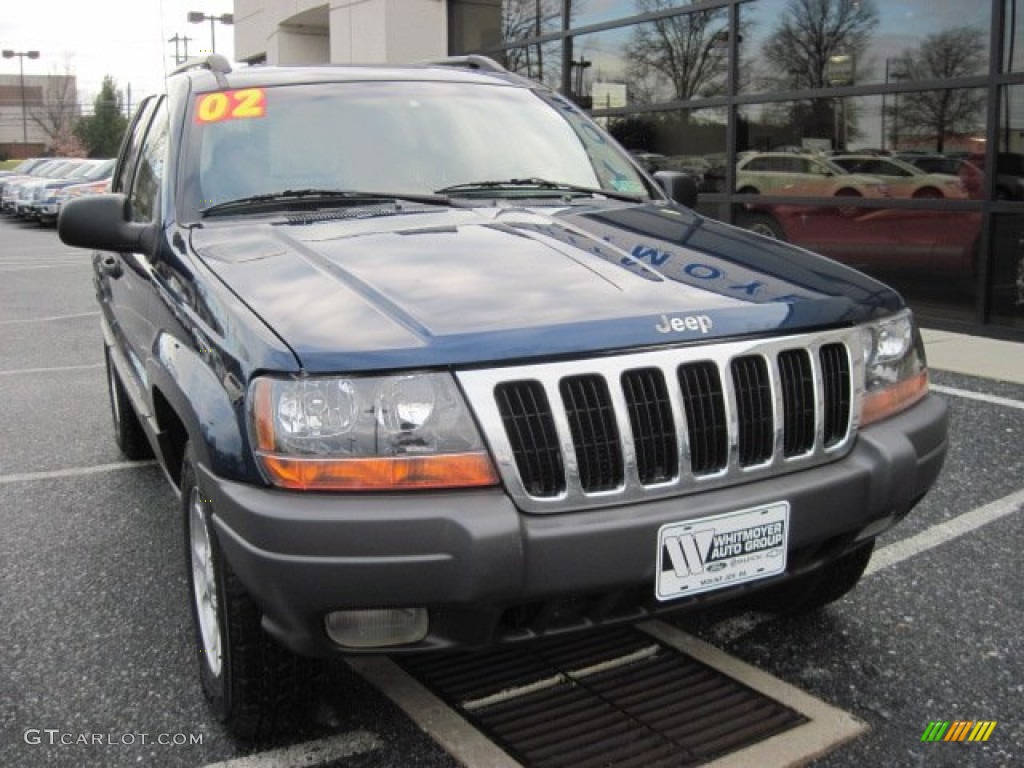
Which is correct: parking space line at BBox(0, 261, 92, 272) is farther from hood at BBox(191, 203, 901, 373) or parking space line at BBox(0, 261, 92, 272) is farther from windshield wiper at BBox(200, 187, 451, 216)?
hood at BBox(191, 203, 901, 373)

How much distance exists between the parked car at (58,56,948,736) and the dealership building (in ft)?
21.0

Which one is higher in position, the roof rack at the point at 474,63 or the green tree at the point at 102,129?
the green tree at the point at 102,129

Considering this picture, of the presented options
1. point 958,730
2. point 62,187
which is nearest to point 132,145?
point 958,730

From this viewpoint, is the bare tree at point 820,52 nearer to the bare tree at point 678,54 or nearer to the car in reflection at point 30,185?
the bare tree at point 678,54

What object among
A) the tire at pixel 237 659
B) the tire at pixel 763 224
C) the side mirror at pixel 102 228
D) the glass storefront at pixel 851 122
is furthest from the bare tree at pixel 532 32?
the tire at pixel 237 659

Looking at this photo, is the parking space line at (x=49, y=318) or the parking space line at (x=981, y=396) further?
the parking space line at (x=49, y=318)

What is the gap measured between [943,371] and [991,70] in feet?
9.46

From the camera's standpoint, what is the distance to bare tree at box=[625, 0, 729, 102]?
11.5 meters

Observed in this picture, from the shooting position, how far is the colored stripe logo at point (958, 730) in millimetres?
2768

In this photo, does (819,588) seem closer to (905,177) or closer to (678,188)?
(678,188)

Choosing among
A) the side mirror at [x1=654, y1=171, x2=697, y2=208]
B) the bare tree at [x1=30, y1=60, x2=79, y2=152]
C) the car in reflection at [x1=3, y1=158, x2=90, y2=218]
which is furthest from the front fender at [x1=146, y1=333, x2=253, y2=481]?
the bare tree at [x1=30, y1=60, x2=79, y2=152]

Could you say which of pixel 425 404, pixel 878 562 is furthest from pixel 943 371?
pixel 425 404

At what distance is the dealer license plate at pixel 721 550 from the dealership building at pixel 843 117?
279 inches

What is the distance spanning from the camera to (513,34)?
1491 cm
